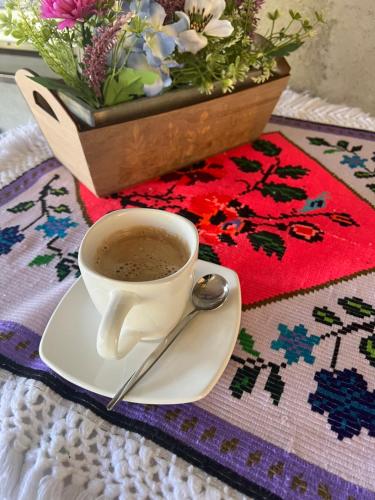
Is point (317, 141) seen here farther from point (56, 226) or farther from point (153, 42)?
point (56, 226)

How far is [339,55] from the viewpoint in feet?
2.90

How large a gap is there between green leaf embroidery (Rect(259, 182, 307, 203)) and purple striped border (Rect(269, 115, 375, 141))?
0.72 ft

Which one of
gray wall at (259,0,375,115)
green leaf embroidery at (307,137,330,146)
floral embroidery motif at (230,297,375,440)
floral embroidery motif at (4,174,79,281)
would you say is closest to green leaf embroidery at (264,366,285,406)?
floral embroidery motif at (230,297,375,440)

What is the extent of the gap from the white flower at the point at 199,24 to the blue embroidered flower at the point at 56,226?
270mm

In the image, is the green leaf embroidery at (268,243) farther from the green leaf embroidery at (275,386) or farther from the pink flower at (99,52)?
the pink flower at (99,52)

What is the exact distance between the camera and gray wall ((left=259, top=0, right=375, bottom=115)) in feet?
2.72

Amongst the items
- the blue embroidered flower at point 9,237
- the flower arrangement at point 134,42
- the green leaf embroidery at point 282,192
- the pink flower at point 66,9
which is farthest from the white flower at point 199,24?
the blue embroidered flower at point 9,237

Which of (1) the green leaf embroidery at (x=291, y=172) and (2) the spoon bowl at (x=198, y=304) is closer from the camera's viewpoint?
(2) the spoon bowl at (x=198, y=304)

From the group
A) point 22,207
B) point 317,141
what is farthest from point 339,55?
point 22,207

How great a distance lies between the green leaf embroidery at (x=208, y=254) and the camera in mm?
493

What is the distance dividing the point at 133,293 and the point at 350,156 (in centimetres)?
52

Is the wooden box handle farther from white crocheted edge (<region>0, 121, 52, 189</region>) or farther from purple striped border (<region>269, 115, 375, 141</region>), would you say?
purple striped border (<region>269, 115, 375, 141</region>)

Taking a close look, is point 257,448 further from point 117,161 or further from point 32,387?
point 117,161

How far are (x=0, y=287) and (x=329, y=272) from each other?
1.25ft
